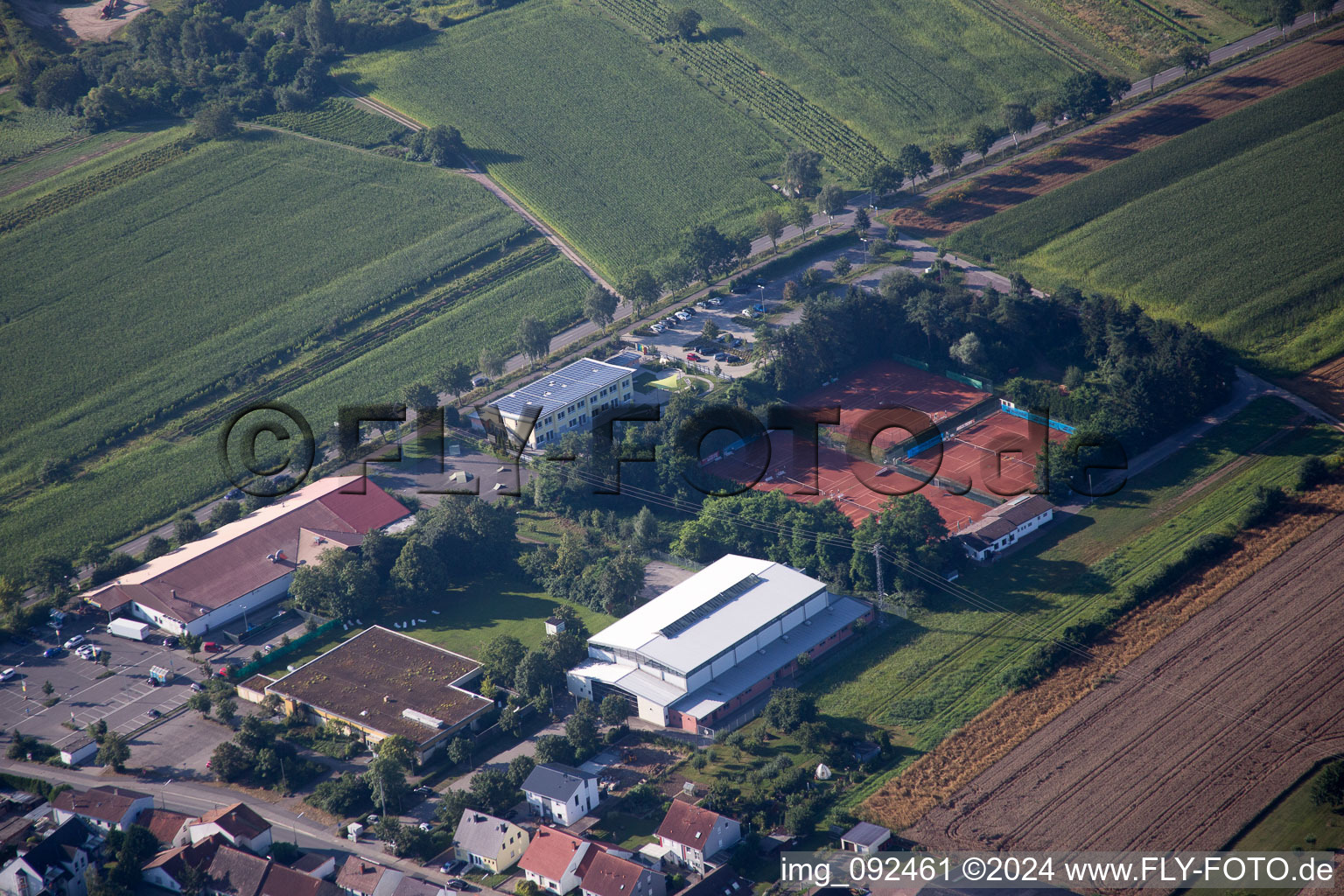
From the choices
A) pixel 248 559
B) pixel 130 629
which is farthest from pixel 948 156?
pixel 130 629

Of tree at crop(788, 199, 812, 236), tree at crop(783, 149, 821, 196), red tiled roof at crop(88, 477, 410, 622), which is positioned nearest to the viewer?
red tiled roof at crop(88, 477, 410, 622)

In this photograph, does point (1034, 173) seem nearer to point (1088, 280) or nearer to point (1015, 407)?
point (1088, 280)

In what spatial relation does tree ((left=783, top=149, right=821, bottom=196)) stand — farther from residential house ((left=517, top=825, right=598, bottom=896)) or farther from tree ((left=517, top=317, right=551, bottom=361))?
residential house ((left=517, top=825, right=598, bottom=896))

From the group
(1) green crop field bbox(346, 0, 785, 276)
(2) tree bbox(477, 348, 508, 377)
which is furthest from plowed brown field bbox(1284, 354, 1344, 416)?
(2) tree bbox(477, 348, 508, 377)

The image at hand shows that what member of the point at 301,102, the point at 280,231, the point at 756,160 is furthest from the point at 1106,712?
the point at 301,102

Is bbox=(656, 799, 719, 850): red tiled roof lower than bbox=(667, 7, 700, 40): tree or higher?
lower

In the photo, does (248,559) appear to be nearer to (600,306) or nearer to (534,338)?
(534,338)

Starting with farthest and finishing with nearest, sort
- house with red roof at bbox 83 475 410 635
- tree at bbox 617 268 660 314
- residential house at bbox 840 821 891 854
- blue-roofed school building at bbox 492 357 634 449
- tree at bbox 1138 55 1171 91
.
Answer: tree at bbox 1138 55 1171 91, tree at bbox 617 268 660 314, blue-roofed school building at bbox 492 357 634 449, house with red roof at bbox 83 475 410 635, residential house at bbox 840 821 891 854
